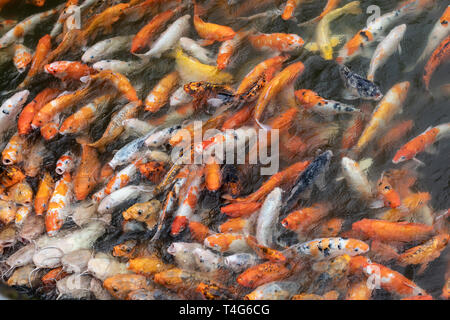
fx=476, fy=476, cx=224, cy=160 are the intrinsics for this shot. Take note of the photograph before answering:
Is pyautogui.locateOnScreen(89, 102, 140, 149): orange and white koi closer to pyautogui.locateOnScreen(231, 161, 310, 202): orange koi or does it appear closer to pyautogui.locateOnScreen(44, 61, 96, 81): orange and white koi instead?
pyautogui.locateOnScreen(44, 61, 96, 81): orange and white koi

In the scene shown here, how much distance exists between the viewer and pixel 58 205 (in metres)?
4.25

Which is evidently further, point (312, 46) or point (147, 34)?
point (147, 34)

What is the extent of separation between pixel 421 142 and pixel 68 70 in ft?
11.7

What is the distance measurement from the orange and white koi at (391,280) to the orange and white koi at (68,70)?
336 cm

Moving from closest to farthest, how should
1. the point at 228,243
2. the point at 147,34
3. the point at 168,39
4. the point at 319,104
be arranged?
the point at 228,243
the point at 319,104
the point at 168,39
the point at 147,34

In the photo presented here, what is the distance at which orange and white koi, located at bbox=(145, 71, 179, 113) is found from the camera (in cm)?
470

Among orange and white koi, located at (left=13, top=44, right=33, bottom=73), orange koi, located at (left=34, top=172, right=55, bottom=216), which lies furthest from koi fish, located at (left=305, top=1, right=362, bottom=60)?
orange and white koi, located at (left=13, top=44, right=33, bottom=73)

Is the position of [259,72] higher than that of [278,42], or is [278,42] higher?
[278,42]

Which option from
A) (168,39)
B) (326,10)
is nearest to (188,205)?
(168,39)

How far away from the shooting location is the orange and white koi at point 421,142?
13.1 feet

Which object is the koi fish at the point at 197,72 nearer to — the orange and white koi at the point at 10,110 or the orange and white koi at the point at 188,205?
the orange and white koi at the point at 188,205

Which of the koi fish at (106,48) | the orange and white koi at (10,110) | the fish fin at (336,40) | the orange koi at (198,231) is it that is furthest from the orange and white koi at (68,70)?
the fish fin at (336,40)

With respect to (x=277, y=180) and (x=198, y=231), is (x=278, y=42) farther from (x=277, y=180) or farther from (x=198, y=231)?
(x=198, y=231)
